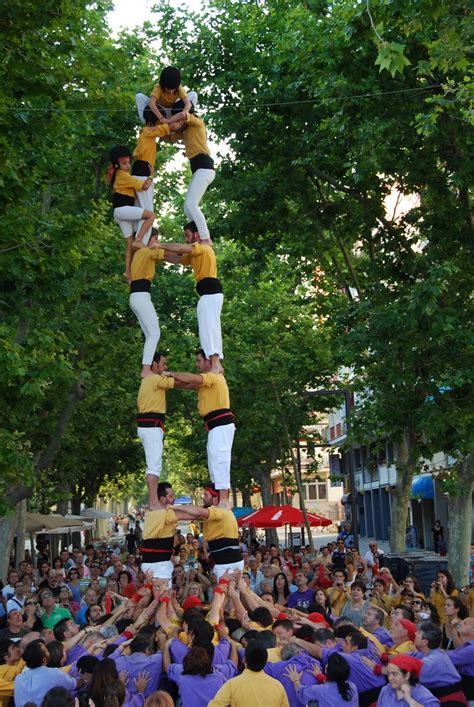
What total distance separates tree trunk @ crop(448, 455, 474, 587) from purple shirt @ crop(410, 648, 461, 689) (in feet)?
36.5

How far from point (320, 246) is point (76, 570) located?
29.8 feet

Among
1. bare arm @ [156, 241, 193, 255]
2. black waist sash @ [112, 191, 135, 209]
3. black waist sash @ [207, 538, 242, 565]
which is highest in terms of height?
black waist sash @ [112, 191, 135, 209]

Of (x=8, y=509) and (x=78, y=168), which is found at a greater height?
(x=78, y=168)

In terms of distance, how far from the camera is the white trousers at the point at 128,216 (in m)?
13.6

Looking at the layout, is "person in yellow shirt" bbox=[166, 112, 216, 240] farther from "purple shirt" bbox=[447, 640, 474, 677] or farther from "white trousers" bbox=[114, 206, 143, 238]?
"purple shirt" bbox=[447, 640, 474, 677]

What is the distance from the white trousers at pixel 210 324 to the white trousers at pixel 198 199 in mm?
869

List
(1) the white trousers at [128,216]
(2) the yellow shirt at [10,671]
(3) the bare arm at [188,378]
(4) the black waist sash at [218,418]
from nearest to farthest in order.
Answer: (2) the yellow shirt at [10,671] < (3) the bare arm at [188,378] < (4) the black waist sash at [218,418] < (1) the white trousers at [128,216]

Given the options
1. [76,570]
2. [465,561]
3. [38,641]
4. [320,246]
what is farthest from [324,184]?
[38,641]

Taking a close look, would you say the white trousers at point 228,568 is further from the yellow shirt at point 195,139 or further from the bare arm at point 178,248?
the yellow shirt at point 195,139

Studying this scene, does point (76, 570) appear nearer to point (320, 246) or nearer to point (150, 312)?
point (150, 312)

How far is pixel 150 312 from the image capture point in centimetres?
1384

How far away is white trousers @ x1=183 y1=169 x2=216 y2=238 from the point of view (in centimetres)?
1389

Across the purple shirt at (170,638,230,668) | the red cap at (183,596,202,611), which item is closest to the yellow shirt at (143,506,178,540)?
the red cap at (183,596,202,611)

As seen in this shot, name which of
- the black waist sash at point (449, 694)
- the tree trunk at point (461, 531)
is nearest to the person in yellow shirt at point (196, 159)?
the black waist sash at point (449, 694)
